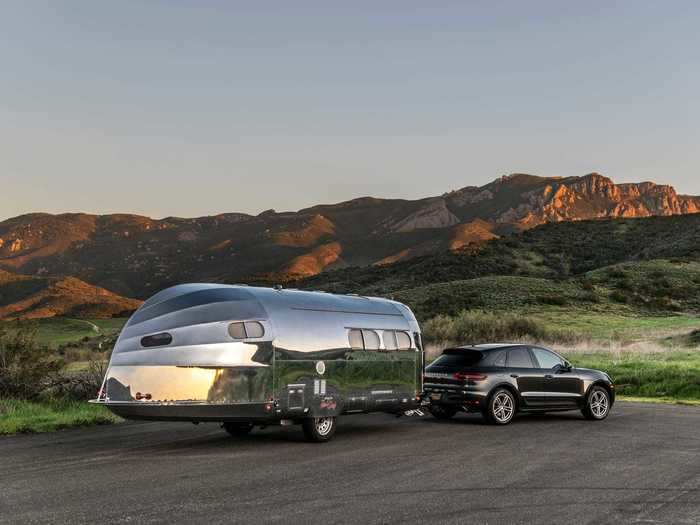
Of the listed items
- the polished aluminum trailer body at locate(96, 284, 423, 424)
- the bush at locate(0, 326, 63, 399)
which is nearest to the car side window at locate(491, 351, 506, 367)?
the polished aluminum trailer body at locate(96, 284, 423, 424)

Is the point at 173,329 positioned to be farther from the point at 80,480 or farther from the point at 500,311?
the point at 500,311

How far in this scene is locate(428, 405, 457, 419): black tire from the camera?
17625mm

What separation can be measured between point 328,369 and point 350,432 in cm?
239

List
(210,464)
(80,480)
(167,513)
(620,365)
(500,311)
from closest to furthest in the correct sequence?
(167,513) < (80,480) < (210,464) < (620,365) < (500,311)

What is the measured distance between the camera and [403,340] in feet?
53.5

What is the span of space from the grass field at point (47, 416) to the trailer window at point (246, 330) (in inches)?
202

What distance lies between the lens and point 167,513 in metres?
8.54

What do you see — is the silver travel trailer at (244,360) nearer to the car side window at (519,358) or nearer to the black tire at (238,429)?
the black tire at (238,429)

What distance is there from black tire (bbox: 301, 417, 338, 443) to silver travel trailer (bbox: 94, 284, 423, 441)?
0.02m

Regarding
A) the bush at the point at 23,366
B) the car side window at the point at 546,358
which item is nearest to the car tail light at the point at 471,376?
the car side window at the point at 546,358

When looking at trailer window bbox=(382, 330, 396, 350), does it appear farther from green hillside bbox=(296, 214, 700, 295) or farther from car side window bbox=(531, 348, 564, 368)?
green hillside bbox=(296, 214, 700, 295)

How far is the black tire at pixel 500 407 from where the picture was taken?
17.0 m

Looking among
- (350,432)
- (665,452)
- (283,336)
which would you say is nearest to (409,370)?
(350,432)

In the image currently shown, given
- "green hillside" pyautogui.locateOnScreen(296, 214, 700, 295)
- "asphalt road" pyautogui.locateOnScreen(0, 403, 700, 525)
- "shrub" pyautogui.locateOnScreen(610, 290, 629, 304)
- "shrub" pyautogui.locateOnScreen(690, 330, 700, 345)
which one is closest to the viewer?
"asphalt road" pyautogui.locateOnScreen(0, 403, 700, 525)
